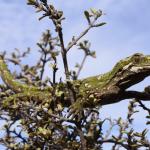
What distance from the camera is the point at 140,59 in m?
8.45

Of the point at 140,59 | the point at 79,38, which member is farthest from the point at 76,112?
the point at 140,59

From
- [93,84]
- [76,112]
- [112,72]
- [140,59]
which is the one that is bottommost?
[76,112]

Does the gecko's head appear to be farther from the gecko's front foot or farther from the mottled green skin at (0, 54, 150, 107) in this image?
the gecko's front foot

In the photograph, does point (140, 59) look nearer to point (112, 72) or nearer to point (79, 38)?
point (112, 72)

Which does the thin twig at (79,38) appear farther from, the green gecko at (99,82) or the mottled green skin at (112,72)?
the mottled green skin at (112,72)

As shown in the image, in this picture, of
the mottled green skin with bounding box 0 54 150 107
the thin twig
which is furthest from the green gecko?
the thin twig

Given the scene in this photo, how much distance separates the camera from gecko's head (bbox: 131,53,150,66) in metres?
8.39

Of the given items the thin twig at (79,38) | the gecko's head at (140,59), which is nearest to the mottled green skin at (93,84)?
the gecko's head at (140,59)

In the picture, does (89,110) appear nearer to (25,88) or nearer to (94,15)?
(94,15)

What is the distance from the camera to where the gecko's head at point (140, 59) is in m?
8.39

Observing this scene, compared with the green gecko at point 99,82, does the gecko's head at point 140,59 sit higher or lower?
higher

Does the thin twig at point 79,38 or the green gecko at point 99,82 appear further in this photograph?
the green gecko at point 99,82

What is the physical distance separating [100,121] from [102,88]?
101 inches

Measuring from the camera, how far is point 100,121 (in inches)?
237
